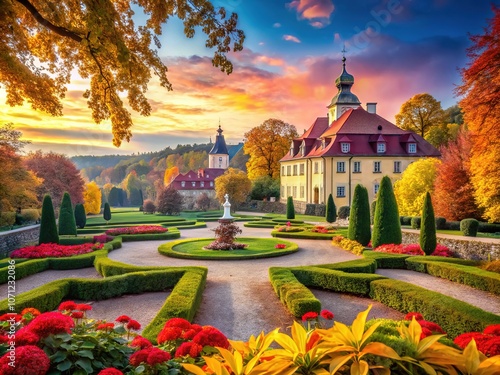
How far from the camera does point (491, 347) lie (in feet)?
9.33

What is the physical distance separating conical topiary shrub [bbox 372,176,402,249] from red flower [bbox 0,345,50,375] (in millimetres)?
15510

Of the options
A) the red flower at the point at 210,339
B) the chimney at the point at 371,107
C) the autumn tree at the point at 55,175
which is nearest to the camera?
the red flower at the point at 210,339

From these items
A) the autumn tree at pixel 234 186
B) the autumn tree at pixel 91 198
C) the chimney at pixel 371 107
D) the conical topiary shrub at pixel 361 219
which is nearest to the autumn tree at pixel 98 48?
the conical topiary shrub at pixel 361 219

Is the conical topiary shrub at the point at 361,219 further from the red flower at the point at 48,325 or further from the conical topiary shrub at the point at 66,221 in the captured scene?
the conical topiary shrub at the point at 66,221

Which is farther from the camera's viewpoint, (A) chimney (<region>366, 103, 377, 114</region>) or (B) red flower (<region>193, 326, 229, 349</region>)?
(A) chimney (<region>366, 103, 377, 114</region>)

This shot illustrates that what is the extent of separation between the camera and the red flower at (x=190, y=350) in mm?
3008

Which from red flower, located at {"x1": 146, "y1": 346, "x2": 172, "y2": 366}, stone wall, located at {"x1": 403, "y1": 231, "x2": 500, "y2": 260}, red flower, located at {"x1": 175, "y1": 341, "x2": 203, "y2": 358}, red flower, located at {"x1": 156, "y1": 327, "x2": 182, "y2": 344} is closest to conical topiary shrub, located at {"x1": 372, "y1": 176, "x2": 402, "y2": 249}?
stone wall, located at {"x1": 403, "y1": 231, "x2": 500, "y2": 260}

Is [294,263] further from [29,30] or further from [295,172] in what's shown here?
[295,172]

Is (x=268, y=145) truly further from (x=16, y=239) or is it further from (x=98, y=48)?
(x=98, y=48)

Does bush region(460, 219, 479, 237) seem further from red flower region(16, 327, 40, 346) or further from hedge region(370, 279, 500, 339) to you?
red flower region(16, 327, 40, 346)

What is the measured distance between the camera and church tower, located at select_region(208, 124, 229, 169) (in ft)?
255

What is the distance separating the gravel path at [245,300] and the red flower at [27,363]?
496 centimetres

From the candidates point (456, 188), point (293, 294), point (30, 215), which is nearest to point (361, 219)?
point (456, 188)

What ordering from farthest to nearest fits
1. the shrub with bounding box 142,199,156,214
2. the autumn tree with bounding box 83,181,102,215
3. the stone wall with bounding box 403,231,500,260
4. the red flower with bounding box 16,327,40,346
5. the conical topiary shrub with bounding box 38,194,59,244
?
1. the shrub with bounding box 142,199,156,214
2. the autumn tree with bounding box 83,181,102,215
3. the conical topiary shrub with bounding box 38,194,59,244
4. the stone wall with bounding box 403,231,500,260
5. the red flower with bounding box 16,327,40,346
